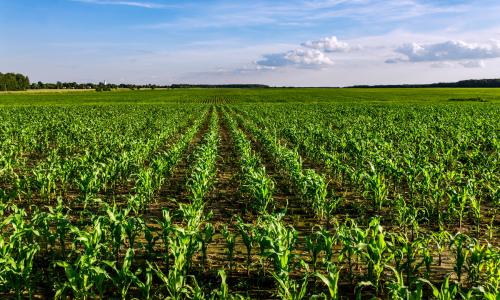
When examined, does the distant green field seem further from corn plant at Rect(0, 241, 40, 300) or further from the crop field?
corn plant at Rect(0, 241, 40, 300)

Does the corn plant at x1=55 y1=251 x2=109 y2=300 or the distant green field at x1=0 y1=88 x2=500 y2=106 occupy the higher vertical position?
the distant green field at x1=0 y1=88 x2=500 y2=106

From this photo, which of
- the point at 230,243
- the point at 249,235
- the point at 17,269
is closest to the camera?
the point at 17,269

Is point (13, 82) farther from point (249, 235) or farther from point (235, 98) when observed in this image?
point (249, 235)

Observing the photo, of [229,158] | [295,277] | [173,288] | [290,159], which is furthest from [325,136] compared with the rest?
[173,288]

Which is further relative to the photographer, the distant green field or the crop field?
the distant green field

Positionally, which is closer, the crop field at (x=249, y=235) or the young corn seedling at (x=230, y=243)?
the crop field at (x=249, y=235)

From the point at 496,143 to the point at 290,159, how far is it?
848 cm

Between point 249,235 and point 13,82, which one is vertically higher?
point 13,82

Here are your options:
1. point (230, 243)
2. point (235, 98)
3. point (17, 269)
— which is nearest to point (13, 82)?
point (235, 98)

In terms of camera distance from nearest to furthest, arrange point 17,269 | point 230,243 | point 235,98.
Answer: point 17,269, point 230,243, point 235,98

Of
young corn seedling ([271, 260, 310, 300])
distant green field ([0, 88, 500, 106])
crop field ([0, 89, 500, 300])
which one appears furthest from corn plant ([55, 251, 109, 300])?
distant green field ([0, 88, 500, 106])

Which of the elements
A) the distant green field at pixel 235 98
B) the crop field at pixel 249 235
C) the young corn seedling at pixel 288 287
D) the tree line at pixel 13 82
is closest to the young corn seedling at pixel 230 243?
the crop field at pixel 249 235

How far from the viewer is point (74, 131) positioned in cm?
1531

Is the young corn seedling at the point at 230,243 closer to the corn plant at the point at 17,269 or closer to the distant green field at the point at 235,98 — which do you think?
the corn plant at the point at 17,269
